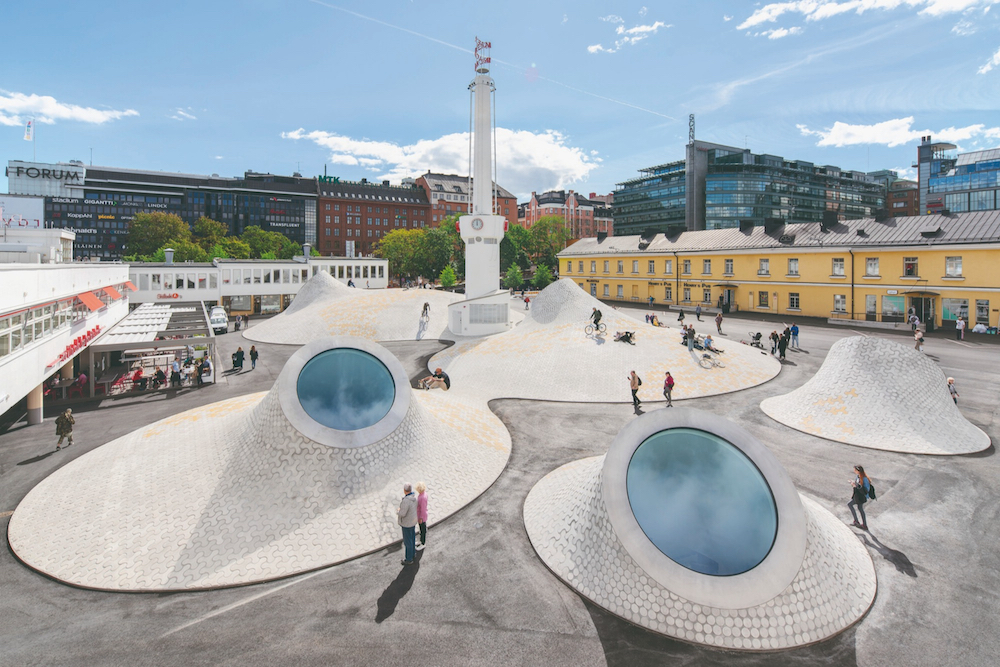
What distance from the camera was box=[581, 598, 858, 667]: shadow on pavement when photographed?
27.7 feet

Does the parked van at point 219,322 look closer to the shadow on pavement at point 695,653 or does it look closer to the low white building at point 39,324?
the low white building at point 39,324

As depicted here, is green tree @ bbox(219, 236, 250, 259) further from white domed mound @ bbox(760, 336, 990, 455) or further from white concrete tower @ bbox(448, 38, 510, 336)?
white domed mound @ bbox(760, 336, 990, 455)


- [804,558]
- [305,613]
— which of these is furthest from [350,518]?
[804,558]

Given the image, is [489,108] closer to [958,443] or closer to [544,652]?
[958,443]

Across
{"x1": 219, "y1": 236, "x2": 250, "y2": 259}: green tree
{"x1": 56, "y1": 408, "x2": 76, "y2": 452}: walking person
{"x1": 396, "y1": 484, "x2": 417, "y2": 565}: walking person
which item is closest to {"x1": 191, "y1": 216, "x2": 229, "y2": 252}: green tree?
{"x1": 219, "y1": 236, "x2": 250, "y2": 259}: green tree

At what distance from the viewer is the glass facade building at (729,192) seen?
12619cm

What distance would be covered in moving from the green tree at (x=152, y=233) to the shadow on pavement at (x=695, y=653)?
10301 cm

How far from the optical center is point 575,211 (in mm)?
171750

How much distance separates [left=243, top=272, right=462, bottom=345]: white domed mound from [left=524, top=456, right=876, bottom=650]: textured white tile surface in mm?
34630

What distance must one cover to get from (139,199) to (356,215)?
5267 centimetres

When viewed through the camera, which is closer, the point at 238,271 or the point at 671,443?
the point at 671,443

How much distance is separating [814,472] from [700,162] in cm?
13496

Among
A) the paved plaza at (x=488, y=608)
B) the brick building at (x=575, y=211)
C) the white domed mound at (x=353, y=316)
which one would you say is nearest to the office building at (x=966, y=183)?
the brick building at (x=575, y=211)

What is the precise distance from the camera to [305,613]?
380 inches
